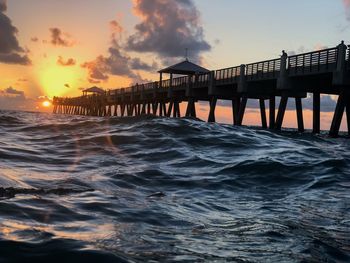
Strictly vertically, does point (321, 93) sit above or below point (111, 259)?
above

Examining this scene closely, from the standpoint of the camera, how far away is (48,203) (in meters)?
5.11

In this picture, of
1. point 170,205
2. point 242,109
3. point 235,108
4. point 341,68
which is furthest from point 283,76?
point 170,205

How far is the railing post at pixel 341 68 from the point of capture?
2353 centimetres

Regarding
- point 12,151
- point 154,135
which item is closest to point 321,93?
point 154,135

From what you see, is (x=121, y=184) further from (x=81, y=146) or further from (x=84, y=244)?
(x=81, y=146)

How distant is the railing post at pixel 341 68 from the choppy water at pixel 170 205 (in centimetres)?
1293

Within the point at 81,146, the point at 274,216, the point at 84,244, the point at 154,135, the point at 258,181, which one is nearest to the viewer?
the point at 84,244

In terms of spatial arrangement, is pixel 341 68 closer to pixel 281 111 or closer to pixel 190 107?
pixel 281 111

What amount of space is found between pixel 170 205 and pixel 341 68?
2019cm

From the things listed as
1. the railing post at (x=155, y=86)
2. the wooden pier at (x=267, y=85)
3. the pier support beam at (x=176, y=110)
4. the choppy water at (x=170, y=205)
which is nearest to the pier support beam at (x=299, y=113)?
the wooden pier at (x=267, y=85)

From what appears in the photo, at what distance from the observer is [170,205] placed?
5.81 meters

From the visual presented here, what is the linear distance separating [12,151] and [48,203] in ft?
17.8

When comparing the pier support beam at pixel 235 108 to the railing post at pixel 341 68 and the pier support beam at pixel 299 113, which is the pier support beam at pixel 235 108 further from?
the railing post at pixel 341 68

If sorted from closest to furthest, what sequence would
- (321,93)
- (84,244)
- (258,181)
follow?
(84,244) < (258,181) < (321,93)
